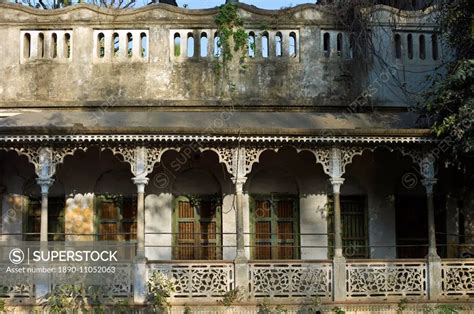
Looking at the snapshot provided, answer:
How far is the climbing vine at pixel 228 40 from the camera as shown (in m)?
17.5

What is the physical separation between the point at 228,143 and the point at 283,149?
2.43 metres

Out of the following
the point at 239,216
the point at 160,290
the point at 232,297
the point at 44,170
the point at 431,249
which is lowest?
the point at 232,297

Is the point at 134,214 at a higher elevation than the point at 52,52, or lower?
lower

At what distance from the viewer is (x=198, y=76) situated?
17.4 metres

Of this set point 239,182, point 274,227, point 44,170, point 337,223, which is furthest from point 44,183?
point 337,223

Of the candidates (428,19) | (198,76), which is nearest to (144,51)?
(198,76)

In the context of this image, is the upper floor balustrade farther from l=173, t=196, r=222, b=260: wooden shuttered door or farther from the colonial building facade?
l=173, t=196, r=222, b=260: wooden shuttered door

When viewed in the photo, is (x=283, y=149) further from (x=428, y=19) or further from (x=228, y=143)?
(x=428, y=19)

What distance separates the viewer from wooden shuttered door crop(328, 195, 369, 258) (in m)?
Answer: 16.6

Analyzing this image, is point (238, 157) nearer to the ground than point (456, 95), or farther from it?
nearer to the ground

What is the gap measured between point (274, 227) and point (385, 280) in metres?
3.17

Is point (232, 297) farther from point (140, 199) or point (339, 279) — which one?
point (140, 199)

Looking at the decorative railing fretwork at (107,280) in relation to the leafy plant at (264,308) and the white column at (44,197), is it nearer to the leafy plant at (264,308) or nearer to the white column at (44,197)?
the white column at (44,197)

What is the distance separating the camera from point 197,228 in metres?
16.6
